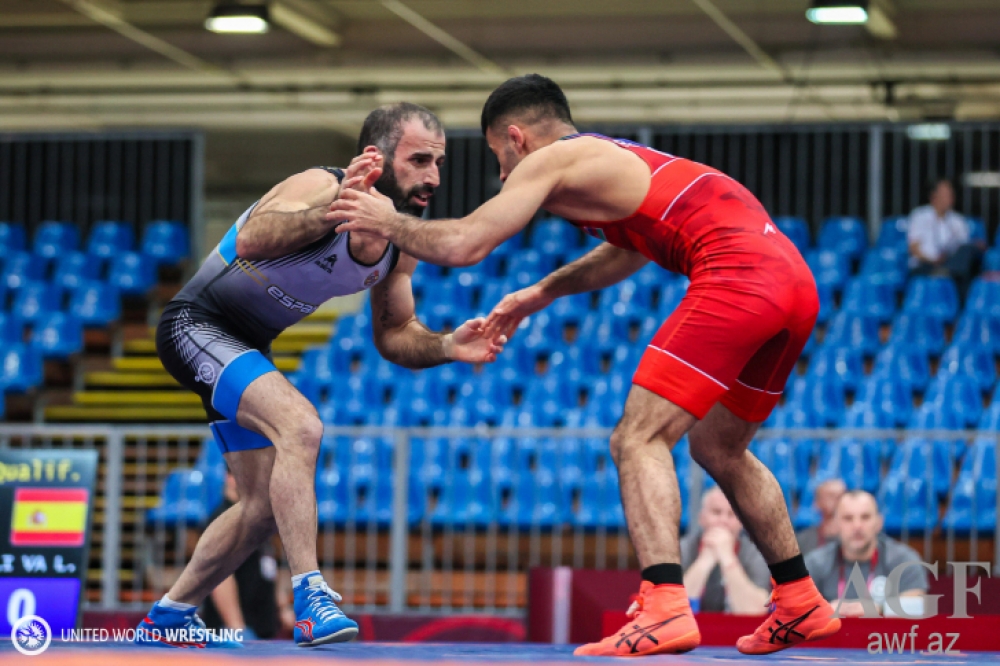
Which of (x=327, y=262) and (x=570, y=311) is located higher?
(x=570, y=311)

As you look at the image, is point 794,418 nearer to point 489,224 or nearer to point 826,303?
point 826,303

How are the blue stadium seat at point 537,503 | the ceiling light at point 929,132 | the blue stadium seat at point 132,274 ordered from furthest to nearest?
1. the blue stadium seat at point 132,274
2. the ceiling light at point 929,132
3. the blue stadium seat at point 537,503

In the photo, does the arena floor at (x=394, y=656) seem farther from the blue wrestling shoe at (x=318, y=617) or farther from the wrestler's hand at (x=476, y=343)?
the wrestler's hand at (x=476, y=343)

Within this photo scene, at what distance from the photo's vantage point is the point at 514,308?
4293 mm

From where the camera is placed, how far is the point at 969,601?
18.4 feet

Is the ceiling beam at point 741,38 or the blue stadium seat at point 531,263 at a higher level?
the ceiling beam at point 741,38

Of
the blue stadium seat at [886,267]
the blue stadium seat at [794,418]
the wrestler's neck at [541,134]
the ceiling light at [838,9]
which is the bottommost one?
the blue stadium seat at [794,418]

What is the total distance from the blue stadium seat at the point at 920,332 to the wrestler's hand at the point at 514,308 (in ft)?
24.1

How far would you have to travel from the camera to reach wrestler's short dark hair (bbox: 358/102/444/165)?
4387 mm

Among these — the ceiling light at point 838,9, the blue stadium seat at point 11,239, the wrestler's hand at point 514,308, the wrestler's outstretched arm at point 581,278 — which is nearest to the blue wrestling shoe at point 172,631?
the wrestler's hand at point 514,308

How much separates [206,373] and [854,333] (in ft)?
26.4

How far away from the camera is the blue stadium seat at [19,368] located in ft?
40.5

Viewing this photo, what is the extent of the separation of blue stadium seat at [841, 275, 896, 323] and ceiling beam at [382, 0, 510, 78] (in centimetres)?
435

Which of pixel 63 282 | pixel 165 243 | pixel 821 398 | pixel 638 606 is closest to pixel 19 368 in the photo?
pixel 63 282
